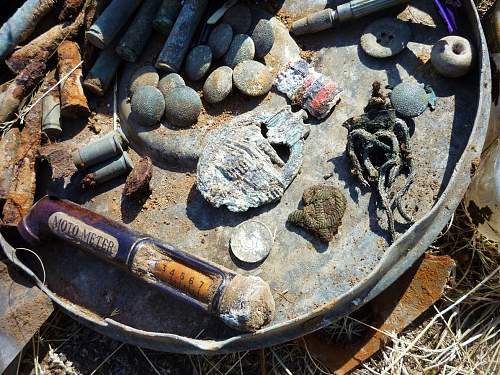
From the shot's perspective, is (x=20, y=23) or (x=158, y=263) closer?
(x=158, y=263)

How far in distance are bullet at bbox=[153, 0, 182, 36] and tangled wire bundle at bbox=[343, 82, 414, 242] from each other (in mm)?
930

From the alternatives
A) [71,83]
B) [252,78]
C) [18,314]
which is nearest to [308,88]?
[252,78]

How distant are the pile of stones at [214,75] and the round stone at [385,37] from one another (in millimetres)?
Result: 428

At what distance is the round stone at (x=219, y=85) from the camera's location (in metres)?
2.98

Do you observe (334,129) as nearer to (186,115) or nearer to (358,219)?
(358,219)

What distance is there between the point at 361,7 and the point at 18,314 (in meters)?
1.94

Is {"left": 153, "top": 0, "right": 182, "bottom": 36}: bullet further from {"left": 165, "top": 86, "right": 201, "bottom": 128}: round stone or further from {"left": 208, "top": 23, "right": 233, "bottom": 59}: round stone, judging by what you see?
{"left": 165, "top": 86, "right": 201, "bottom": 128}: round stone

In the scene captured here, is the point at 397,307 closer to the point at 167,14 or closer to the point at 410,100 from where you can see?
the point at 410,100

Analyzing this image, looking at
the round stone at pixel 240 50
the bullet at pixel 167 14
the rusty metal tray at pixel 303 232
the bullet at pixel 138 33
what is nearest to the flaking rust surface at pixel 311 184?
the rusty metal tray at pixel 303 232

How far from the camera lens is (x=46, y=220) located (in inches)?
112

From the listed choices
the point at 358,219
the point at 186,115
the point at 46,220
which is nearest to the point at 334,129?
the point at 358,219

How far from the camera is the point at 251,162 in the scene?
2846 millimetres

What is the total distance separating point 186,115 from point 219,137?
179mm

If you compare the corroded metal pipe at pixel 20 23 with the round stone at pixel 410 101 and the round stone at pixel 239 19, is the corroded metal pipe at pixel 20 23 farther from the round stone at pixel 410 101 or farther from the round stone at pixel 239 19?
the round stone at pixel 410 101
